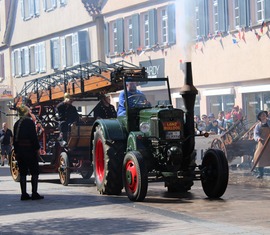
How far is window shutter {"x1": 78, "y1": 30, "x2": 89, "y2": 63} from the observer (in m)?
42.1

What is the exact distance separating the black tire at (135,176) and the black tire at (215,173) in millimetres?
1200

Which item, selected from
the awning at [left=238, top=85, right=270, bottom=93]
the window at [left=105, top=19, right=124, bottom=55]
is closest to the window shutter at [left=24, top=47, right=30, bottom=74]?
the window at [left=105, top=19, right=124, bottom=55]

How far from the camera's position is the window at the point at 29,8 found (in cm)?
4803

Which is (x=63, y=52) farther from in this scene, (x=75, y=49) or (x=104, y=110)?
(x=104, y=110)

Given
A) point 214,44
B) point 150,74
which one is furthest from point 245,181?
point 150,74

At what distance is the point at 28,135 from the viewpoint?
53.3 feet

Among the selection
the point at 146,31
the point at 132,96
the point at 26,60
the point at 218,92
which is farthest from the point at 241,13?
the point at 26,60

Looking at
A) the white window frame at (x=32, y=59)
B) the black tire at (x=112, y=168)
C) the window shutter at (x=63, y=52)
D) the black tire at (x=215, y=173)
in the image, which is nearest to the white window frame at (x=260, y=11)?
the black tire at (x=112, y=168)

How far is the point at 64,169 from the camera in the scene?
1923 centimetres

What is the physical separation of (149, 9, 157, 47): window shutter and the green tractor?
1947 cm

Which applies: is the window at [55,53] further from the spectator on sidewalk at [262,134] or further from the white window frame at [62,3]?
the spectator on sidewalk at [262,134]

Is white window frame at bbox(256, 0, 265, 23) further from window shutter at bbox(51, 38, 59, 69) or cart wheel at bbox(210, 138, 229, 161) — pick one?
window shutter at bbox(51, 38, 59, 69)

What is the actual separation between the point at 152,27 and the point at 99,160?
64.0 ft

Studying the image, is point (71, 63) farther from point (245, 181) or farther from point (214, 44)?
point (245, 181)
